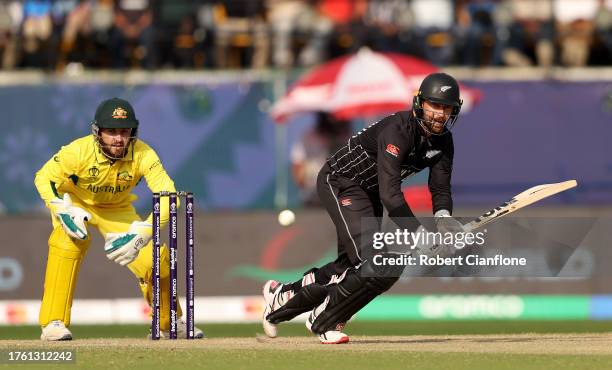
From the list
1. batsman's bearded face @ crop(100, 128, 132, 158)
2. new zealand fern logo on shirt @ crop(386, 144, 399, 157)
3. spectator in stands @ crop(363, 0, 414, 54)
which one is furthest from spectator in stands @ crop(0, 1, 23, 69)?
new zealand fern logo on shirt @ crop(386, 144, 399, 157)

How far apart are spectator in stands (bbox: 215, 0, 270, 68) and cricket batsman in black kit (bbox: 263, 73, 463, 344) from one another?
314 inches

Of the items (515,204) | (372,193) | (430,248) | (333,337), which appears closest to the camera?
(430,248)

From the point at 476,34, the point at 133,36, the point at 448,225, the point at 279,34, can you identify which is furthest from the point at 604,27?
the point at 448,225

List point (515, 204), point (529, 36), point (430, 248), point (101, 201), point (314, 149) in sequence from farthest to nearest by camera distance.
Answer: point (529, 36) → point (314, 149) → point (101, 201) → point (515, 204) → point (430, 248)

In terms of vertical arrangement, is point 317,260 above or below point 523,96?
below

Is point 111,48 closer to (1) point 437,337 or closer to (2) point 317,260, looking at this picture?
(2) point 317,260

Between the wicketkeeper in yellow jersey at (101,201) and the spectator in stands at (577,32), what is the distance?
28.8ft

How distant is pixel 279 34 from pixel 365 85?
1925 millimetres

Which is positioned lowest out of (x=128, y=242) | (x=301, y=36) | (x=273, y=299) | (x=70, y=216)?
(x=273, y=299)

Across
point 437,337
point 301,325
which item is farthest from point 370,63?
point 437,337

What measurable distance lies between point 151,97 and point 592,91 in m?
5.40

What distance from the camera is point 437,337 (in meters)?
10.7

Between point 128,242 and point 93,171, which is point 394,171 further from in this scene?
point 93,171

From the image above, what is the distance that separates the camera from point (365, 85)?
16.2 m
